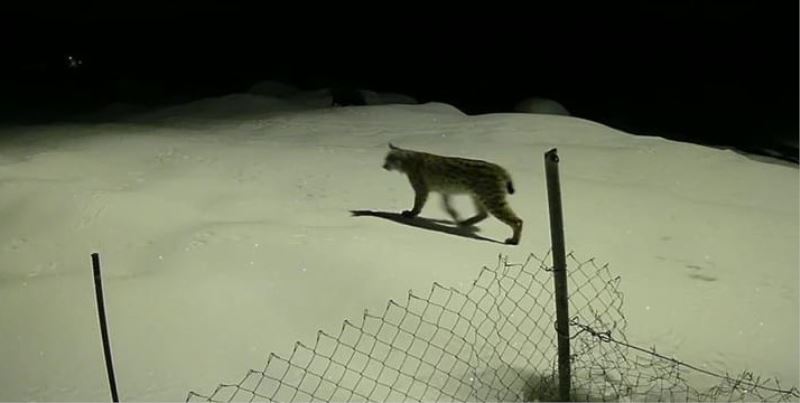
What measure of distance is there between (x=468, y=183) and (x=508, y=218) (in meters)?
0.28

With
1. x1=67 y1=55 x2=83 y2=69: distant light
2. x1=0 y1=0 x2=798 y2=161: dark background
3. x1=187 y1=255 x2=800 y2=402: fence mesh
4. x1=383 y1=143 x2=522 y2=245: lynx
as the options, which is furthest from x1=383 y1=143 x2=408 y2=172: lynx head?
x1=67 y1=55 x2=83 y2=69: distant light

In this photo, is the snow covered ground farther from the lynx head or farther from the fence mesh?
the lynx head

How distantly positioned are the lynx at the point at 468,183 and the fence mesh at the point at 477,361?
0.77 meters

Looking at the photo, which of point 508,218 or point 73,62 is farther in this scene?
point 73,62

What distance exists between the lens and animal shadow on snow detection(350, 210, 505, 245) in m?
4.86

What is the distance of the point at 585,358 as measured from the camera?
3.64m

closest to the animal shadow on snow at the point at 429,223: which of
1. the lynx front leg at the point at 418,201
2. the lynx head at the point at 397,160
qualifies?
the lynx front leg at the point at 418,201

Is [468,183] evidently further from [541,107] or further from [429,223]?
[541,107]

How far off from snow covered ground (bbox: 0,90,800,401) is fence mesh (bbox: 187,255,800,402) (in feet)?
0.38

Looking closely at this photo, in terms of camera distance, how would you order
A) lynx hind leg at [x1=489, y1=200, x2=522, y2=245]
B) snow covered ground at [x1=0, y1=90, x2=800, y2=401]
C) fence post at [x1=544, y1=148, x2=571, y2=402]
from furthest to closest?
lynx hind leg at [x1=489, y1=200, x2=522, y2=245] < snow covered ground at [x1=0, y1=90, x2=800, y2=401] < fence post at [x1=544, y1=148, x2=571, y2=402]

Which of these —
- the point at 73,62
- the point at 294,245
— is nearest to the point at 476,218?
the point at 294,245

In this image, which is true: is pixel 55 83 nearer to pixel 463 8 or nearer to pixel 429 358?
pixel 463 8

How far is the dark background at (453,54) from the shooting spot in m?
11.7

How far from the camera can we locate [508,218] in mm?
4785
